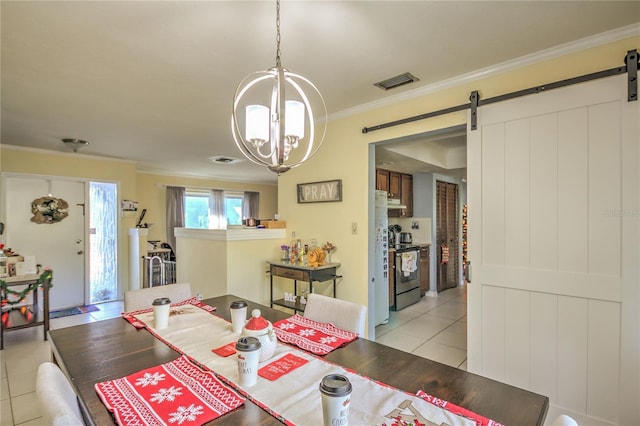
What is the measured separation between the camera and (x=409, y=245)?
5148mm

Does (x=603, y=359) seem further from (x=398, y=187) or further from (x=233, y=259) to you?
(x=398, y=187)

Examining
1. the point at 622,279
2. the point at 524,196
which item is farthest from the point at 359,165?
the point at 622,279

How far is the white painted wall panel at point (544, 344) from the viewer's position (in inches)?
80.4

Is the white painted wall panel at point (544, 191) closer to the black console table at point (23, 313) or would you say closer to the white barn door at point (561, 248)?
the white barn door at point (561, 248)

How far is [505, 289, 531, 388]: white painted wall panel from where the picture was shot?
2.15m

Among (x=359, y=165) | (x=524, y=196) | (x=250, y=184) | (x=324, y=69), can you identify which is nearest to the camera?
(x=524, y=196)

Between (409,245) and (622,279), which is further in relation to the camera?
(409,245)

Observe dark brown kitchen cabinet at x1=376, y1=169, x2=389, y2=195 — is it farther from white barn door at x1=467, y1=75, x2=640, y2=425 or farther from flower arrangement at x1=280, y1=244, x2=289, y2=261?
white barn door at x1=467, y1=75, x2=640, y2=425

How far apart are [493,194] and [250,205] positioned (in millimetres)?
6698

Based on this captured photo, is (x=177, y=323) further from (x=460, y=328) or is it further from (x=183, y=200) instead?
(x=183, y=200)

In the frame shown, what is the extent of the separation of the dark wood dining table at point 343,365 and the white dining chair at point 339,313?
17 cm

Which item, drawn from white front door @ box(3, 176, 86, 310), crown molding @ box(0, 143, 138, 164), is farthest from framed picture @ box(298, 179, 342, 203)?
white front door @ box(3, 176, 86, 310)

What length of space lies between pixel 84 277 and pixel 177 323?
4.45 metres

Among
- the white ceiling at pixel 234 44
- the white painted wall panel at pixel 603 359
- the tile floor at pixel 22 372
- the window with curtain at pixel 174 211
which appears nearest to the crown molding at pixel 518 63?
the white ceiling at pixel 234 44
